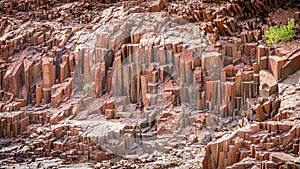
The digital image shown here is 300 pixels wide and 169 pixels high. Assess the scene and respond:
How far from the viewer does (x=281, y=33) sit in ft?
53.5

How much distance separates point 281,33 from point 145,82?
15.7 feet

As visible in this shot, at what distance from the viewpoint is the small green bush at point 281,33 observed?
1628 centimetres

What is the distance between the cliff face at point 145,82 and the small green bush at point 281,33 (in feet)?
0.72

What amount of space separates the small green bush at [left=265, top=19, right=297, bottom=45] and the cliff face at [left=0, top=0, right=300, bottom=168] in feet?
0.72

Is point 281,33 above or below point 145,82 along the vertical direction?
above

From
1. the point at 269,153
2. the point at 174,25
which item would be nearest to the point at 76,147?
the point at 174,25

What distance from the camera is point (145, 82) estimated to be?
1789 cm

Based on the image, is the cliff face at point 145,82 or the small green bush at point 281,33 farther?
the small green bush at point 281,33

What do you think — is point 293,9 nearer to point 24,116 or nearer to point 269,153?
point 269,153

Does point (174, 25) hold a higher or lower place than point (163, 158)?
higher

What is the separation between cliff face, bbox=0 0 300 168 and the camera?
15.6 meters

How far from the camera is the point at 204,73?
56.4 feet

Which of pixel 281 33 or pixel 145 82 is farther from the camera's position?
pixel 145 82

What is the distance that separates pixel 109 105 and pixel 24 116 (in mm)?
3160
